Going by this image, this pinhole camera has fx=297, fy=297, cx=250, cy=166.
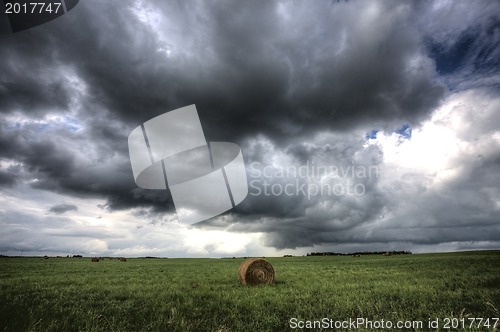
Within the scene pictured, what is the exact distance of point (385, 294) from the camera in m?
11.5

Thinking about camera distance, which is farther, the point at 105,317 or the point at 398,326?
the point at 105,317

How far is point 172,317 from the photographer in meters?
8.07

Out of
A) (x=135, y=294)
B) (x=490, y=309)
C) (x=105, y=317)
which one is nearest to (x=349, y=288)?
(x=490, y=309)

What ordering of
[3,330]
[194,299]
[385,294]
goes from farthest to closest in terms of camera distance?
[385,294] < [194,299] < [3,330]

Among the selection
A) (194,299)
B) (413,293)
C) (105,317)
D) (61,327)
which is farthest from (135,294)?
(413,293)

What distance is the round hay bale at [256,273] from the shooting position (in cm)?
1625

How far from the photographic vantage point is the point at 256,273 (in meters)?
16.6

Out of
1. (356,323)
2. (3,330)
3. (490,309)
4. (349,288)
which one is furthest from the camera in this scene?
(349,288)

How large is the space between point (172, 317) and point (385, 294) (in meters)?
8.13

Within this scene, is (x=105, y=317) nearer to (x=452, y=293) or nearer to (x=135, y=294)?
(x=135, y=294)

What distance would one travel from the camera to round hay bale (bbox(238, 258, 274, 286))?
640 inches

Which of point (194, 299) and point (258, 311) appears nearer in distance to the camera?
point (258, 311)

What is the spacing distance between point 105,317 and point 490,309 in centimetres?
1097

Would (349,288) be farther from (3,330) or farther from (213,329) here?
(3,330)
